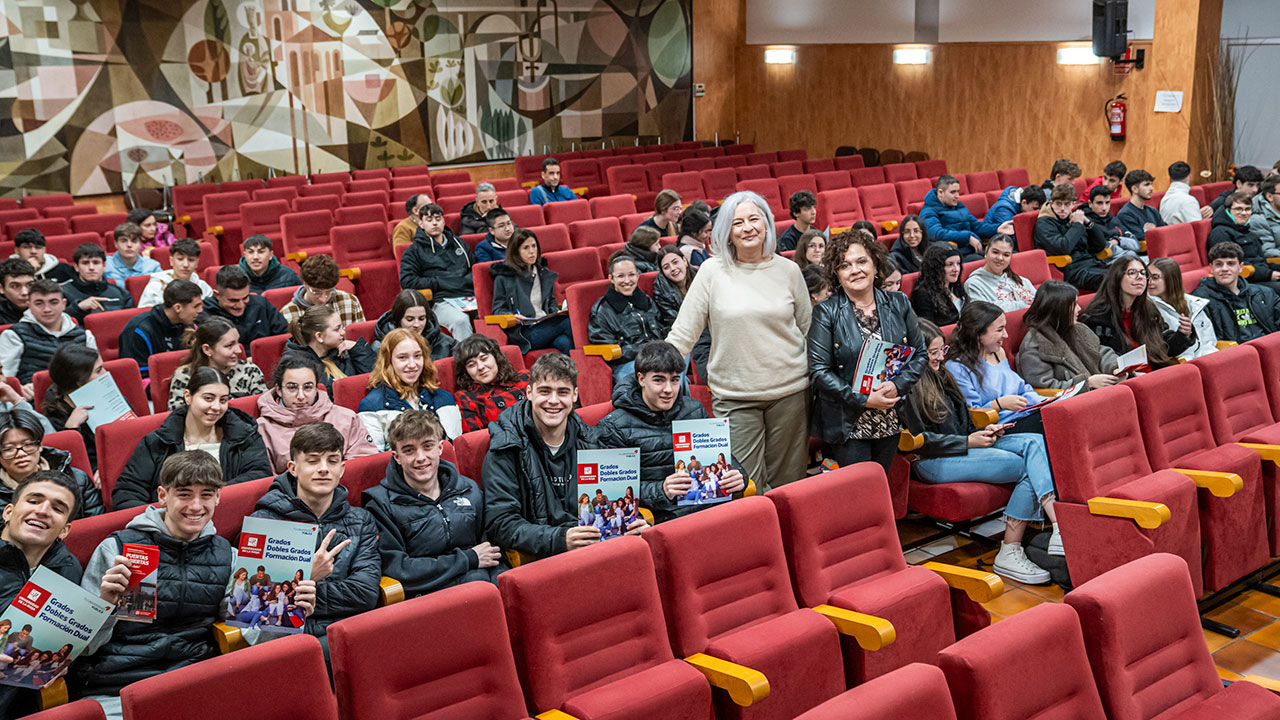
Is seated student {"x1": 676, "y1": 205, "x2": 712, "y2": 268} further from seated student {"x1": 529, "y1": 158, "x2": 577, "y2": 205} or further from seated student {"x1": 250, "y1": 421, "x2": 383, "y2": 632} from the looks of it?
seated student {"x1": 250, "y1": 421, "x2": 383, "y2": 632}

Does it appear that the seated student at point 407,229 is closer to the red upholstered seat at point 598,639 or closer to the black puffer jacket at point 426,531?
the black puffer jacket at point 426,531

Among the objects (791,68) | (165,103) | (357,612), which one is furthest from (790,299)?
(791,68)

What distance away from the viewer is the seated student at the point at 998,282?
19.3 feet

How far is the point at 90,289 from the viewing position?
6.33 meters

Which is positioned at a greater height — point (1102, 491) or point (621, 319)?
point (621, 319)

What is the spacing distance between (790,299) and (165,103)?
10035mm

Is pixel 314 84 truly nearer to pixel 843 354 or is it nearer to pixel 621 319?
pixel 621 319

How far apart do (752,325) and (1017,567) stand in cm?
144

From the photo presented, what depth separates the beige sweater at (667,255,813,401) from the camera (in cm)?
358

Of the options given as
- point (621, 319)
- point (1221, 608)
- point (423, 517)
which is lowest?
point (1221, 608)

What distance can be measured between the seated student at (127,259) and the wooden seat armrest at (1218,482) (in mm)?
6042

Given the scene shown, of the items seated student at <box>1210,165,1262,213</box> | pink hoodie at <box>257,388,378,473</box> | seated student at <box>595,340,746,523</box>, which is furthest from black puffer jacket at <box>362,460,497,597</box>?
seated student at <box>1210,165,1262,213</box>

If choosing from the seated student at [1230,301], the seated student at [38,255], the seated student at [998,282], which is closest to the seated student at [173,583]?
the seated student at [998,282]

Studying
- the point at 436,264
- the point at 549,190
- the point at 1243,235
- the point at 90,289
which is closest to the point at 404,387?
the point at 436,264
